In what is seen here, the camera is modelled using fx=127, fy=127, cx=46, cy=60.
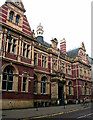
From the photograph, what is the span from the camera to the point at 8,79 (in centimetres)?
1780

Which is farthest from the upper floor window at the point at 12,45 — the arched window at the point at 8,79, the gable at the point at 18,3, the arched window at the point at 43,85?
the arched window at the point at 43,85

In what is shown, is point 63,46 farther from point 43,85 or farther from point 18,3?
point 18,3

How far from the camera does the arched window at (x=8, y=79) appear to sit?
56.7ft

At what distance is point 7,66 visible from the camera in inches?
704

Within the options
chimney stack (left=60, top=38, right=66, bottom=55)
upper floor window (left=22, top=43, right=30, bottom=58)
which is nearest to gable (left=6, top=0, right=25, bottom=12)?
upper floor window (left=22, top=43, right=30, bottom=58)

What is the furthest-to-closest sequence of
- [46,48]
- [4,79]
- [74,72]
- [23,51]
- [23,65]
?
[74,72]
[46,48]
[23,51]
[23,65]
[4,79]

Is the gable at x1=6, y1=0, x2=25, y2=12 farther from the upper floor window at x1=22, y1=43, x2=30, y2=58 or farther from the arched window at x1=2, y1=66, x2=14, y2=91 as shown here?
the arched window at x1=2, y1=66, x2=14, y2=91

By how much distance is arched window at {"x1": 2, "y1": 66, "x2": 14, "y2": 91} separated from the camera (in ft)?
56.7

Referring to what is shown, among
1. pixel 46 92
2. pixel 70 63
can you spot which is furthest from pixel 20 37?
pixel 70 63

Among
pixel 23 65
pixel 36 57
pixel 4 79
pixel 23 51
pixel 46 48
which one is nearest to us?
pixel 4 79

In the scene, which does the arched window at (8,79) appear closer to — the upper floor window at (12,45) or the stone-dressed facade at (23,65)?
the stone-dressed facade at (23,65)

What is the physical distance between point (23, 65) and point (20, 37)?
4519 millimetres

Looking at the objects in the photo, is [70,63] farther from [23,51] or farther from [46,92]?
[23,51]

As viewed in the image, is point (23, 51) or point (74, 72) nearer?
point (23, 51)
